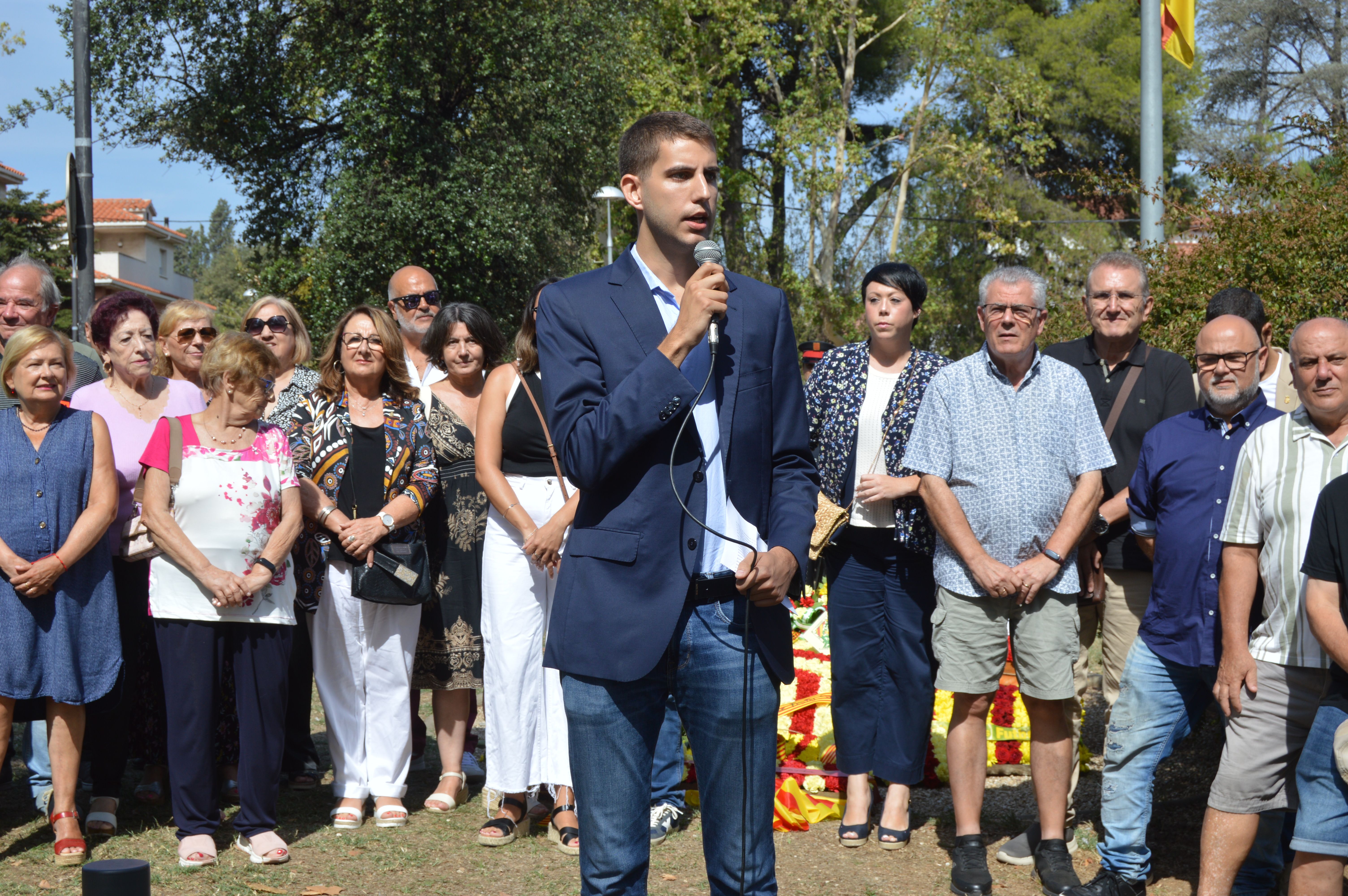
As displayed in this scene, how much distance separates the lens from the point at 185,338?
6.08 m

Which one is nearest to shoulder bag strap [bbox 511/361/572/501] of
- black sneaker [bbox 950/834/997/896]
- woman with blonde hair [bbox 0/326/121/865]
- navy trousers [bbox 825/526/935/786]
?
navy trousers [bbox 825/526/935/786]

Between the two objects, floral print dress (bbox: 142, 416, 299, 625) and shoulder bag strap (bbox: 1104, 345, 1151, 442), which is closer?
floral print dress (bbox: 142, 416, 299, 625)

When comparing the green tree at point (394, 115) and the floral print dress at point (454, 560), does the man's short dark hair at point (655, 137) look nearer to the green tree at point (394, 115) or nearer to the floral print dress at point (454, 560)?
the floral print dress at point (454, 560)

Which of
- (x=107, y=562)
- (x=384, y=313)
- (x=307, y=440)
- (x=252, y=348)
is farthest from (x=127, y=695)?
(x=384, y=313)

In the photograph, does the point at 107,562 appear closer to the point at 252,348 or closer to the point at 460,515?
the point at 252,348

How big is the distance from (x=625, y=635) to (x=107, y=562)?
3.39 m

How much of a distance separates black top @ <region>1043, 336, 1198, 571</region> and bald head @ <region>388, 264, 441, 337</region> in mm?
3518

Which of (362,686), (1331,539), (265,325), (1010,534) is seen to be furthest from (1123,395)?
(265,325)

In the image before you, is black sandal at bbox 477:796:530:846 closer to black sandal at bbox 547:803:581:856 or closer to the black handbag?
black sandal at bbox 547:803:581:856

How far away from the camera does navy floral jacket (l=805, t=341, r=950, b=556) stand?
5.27 meters

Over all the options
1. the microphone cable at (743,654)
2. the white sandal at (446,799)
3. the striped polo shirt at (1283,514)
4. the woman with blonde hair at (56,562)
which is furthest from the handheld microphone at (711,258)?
the white sandal at (446,799)

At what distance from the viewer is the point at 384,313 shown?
19.3ft

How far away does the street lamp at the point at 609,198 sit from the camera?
21.0m

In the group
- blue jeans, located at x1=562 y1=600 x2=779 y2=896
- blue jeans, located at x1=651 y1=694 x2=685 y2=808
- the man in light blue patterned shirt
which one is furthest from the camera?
blue jeans, located at x1=651 y1=694 x2=685 y2=808
